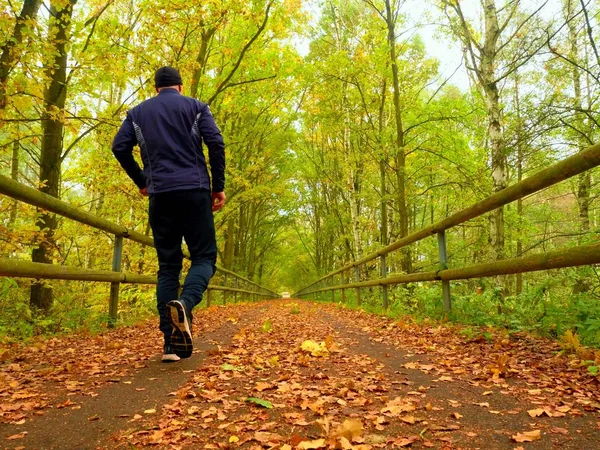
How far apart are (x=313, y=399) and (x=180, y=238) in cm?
190

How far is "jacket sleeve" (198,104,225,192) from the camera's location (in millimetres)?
3422

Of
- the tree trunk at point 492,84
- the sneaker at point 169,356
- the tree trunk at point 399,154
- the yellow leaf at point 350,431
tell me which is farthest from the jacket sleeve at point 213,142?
the tree trunk at point 399,154

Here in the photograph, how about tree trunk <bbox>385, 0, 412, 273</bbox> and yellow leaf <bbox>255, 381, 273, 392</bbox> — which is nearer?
yellow leaf <bbox>255, 381, 273, 392</bbox>

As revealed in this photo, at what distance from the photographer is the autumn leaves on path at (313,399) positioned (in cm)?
174

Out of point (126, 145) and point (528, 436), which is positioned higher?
point (126, 145)

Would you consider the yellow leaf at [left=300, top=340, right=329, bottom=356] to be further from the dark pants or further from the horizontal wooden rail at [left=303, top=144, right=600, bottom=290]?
the horizontal wooden rail at [left=303, top=144, right=600, bottom=290]

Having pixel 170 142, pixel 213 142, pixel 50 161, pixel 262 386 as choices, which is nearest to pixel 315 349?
pixel 262 386

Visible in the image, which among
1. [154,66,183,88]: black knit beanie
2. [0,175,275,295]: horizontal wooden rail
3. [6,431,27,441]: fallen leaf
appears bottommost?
[6,431,27,441]: fallen leaf

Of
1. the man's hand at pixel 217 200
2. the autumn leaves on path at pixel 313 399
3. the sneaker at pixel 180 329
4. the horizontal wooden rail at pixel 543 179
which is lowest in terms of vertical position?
the autumn leaves on path at pixel 313 399

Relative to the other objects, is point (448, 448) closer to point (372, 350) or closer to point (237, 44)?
point (372, 350)

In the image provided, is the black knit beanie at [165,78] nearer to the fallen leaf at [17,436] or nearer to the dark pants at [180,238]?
the dark pants at [180,238]

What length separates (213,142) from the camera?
3.42 metres

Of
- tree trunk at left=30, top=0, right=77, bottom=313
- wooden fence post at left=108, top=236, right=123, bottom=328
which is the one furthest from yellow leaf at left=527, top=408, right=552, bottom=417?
tree trunk at left=30, top=0, right=77, bottom=313

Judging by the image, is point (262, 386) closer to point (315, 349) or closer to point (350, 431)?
point (350, 431)
